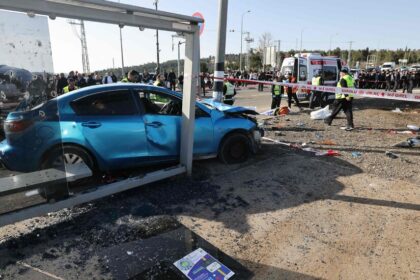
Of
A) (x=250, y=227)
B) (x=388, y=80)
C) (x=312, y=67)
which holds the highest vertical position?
(x=312, y=67)

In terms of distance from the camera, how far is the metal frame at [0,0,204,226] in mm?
3439

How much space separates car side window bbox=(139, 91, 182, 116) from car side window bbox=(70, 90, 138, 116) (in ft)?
0.71

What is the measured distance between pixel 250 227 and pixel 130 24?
292 cm

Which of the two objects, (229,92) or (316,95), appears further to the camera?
(316,95)

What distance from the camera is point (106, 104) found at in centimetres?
498

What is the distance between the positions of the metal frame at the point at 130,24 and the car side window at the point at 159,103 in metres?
0.36

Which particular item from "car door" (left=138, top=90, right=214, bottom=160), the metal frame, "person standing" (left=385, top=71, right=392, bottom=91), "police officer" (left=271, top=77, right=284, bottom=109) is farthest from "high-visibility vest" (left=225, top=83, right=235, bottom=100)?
"person standing" (left=385, top=71, right=392, bottom=91)

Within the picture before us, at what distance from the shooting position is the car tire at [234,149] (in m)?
6.10

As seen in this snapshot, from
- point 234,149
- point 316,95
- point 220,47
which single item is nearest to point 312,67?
point 316,95

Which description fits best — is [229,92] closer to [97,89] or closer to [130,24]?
[97,89]

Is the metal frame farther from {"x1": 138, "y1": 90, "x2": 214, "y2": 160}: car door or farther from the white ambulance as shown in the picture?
the white ambulance

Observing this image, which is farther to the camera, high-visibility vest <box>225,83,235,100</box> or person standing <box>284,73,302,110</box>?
person standing <box>284,73,302,110</box>

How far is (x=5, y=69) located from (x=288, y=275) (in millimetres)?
3401

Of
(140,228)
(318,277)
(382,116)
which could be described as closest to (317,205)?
(318,277)
